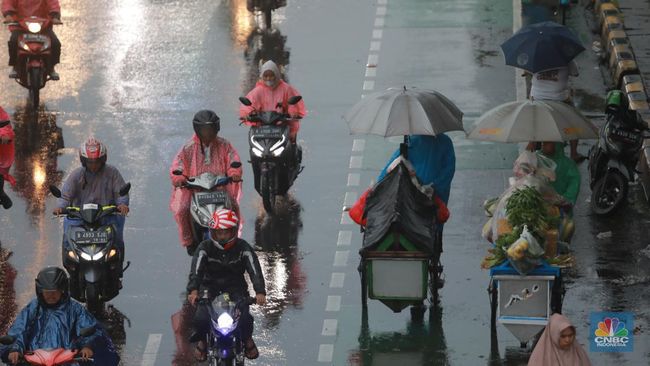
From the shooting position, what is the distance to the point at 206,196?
17828 millimetres

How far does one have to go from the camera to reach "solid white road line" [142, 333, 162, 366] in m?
16.3

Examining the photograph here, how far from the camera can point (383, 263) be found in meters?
16.5

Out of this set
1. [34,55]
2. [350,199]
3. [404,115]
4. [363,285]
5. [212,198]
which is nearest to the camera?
[363,285]

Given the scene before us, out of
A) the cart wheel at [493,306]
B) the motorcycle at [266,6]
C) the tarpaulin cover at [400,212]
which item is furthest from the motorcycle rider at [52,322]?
the motorcycle at [266,6]

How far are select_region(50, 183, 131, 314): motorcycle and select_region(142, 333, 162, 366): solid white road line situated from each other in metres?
0.74

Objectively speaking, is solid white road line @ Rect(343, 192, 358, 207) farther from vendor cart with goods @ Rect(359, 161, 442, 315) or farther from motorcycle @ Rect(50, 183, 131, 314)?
motorcycle @ Rect(50, 183, 131, 314)

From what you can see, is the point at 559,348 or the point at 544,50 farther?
the point at 544,50

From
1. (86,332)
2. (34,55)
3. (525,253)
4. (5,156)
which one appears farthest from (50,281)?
(34,55)

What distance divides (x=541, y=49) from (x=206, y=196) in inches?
175

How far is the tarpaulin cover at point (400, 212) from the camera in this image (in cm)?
1644

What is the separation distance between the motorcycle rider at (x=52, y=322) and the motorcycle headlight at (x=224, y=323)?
0.99 metres

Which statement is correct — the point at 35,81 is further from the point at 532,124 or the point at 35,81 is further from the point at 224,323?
the point at 224,323

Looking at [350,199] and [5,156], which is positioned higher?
[5,156]

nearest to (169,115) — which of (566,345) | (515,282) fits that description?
(515,282)
